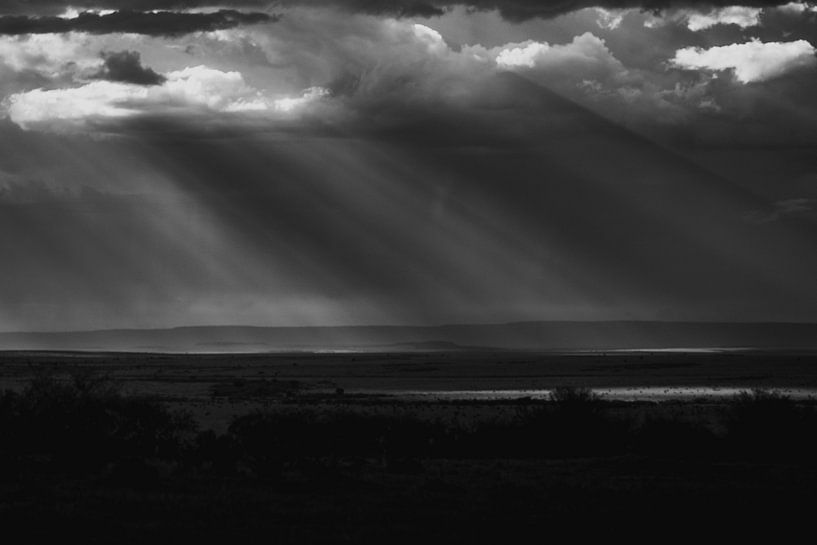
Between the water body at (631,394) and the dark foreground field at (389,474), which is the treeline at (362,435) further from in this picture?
the water body at (631,394)

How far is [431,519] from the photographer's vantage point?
851 inches

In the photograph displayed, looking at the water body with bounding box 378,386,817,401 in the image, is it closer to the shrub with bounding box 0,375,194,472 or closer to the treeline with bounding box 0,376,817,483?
the treeline with bounding box 0,376,817,483

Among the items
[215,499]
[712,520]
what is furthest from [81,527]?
[712,520]

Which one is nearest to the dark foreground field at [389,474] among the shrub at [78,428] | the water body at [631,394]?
the shrub at [78,428]

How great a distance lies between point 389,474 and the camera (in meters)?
28.3

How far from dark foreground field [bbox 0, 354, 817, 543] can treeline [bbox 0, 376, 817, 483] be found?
0.22ft

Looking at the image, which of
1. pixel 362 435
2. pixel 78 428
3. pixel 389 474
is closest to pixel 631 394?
pixel 362 435

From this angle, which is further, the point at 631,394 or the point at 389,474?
the point at 631,394

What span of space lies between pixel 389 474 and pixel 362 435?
8858 mm

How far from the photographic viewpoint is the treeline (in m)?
32.3

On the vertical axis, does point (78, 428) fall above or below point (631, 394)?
above

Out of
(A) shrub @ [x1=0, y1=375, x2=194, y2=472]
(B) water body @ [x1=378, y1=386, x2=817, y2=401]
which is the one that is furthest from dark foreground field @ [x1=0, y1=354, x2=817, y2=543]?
(B) water body @ [x1=378, y1=386, x2=817, y2=401]

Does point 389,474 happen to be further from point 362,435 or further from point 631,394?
point 631,394

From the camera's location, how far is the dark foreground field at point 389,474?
20719mm
